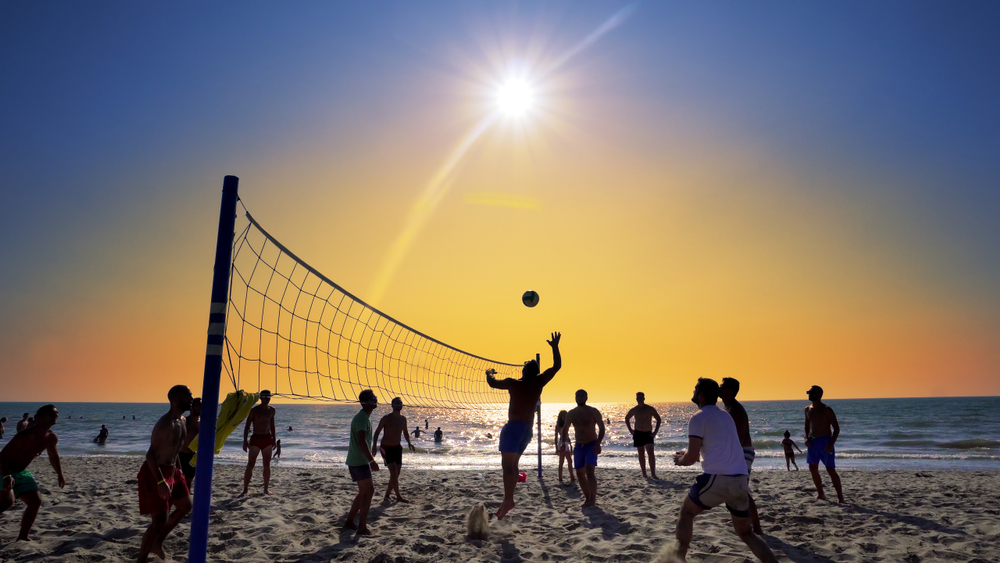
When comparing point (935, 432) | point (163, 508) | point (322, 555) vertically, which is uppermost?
point (163, 508)

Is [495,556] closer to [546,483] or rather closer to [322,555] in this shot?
[322,555]

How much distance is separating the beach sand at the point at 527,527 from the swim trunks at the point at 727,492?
93cm

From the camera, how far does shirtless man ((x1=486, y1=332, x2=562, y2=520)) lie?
4.75 metres

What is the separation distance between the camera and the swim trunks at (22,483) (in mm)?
4289

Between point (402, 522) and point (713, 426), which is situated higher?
point (713, 426)

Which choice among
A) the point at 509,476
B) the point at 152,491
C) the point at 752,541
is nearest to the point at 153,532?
the point at 152,491

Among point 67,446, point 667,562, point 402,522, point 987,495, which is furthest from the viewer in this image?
point 67,446

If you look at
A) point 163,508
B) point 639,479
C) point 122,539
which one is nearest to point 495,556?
point 163,508

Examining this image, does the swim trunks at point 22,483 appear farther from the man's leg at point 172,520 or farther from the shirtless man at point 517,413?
the shirtless man at point 517,413

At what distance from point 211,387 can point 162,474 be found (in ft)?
4.45

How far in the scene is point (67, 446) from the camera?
909 inches

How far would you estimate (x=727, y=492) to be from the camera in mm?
3301

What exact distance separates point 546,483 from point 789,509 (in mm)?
3867

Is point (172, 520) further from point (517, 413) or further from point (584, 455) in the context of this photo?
point (584, 455)
